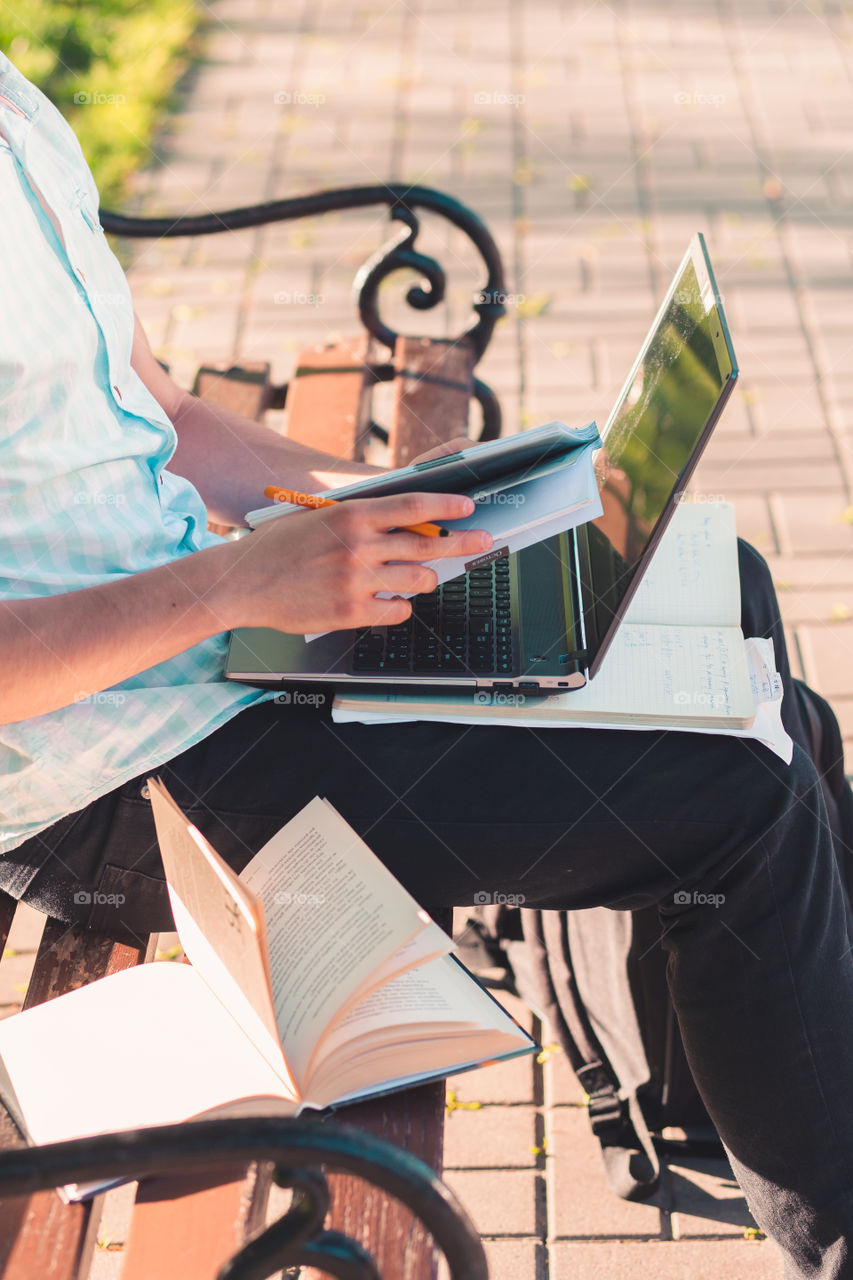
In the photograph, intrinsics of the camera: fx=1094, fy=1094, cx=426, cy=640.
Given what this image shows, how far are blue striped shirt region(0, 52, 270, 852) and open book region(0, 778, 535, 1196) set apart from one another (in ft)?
0.66

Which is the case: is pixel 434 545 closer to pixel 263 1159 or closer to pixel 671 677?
pixel 671 677

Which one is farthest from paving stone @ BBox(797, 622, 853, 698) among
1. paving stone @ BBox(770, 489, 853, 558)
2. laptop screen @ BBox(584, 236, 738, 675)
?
laptop screen @ BBox(584, 236, 738, 675)

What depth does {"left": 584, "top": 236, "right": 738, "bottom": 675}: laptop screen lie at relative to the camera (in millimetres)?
1322

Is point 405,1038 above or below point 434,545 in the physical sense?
below

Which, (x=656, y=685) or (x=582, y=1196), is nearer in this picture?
(x=656, y=685)

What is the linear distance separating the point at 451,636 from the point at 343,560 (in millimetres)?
264

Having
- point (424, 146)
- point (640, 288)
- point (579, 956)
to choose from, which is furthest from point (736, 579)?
point (424, 146)

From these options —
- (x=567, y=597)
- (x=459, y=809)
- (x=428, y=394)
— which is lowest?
(x=459, y=809)

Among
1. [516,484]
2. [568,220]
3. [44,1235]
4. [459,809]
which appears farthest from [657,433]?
[568,220]

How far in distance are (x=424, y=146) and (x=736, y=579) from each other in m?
3.26

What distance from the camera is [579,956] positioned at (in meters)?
1.92

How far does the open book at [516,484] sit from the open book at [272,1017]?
428 millimetres

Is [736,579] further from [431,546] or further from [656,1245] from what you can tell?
[656,1245]

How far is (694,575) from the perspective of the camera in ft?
5.56
